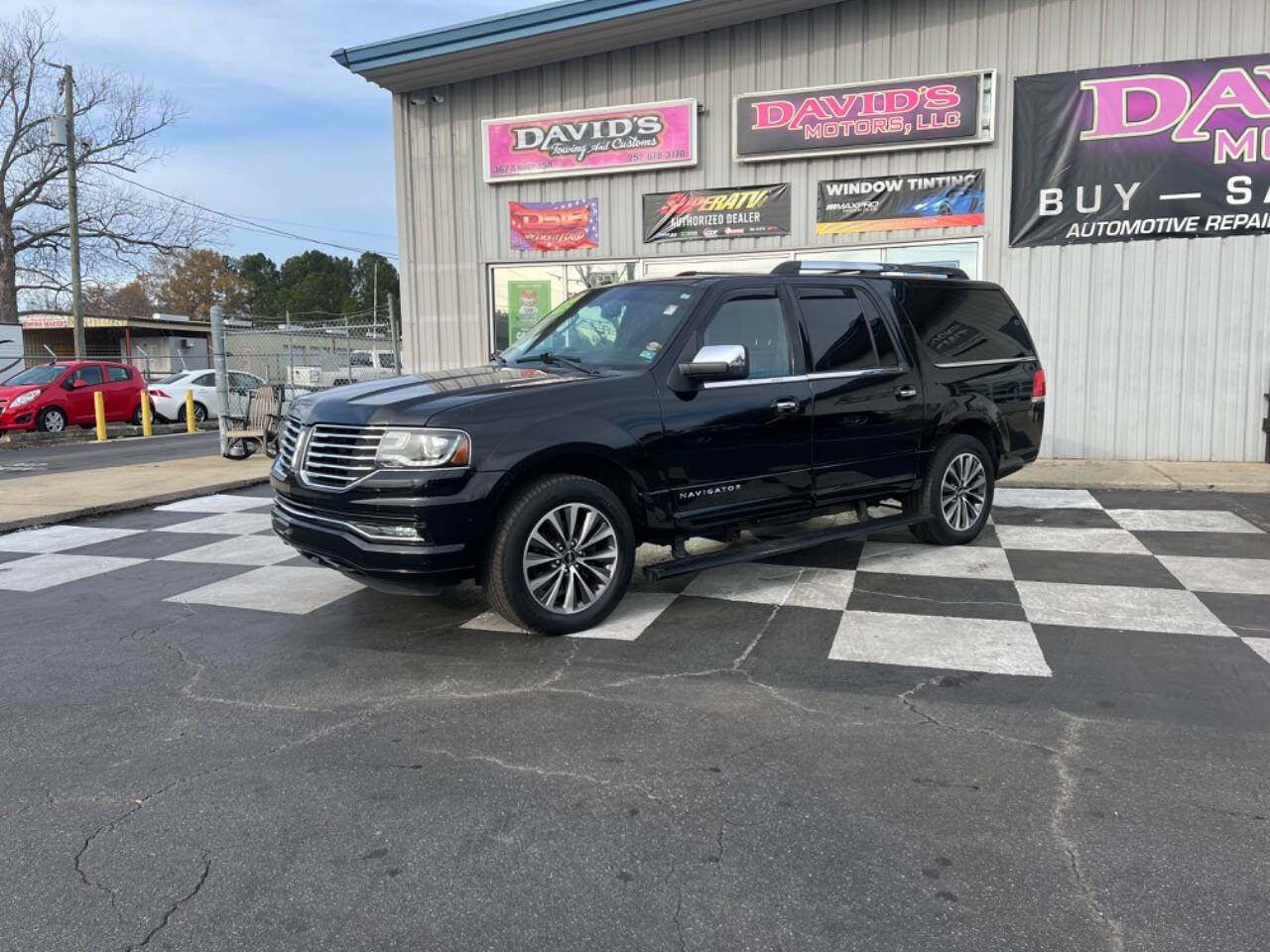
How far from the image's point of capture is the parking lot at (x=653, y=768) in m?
2.52

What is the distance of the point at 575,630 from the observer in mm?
4941

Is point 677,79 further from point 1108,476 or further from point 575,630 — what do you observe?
point 575,630

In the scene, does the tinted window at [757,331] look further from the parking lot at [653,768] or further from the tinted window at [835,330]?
the parking lot at [653,768]

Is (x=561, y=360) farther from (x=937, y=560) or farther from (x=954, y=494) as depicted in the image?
(x=954, y=494)

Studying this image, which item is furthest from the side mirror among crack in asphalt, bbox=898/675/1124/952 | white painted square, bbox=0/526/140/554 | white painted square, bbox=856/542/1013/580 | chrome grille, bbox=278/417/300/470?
white painted square, bbox=0/526/140/554

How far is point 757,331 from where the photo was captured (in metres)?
5.65

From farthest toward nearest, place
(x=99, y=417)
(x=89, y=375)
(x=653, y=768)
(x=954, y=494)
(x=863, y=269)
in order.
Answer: (x=89, y=375), (x=99, y=417), (x=954, y=494), (x=863, y=269), (x=653, y=768)

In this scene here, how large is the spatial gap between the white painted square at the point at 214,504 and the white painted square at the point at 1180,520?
7.93m

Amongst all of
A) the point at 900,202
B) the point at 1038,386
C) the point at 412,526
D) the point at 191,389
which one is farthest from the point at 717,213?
the point at 191,389

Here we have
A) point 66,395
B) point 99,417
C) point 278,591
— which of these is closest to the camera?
point 278,591

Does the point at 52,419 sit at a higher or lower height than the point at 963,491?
higher

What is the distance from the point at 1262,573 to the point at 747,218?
7.52m

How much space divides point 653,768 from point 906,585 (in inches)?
118

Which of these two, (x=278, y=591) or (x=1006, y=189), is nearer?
(x=278, y=591)
